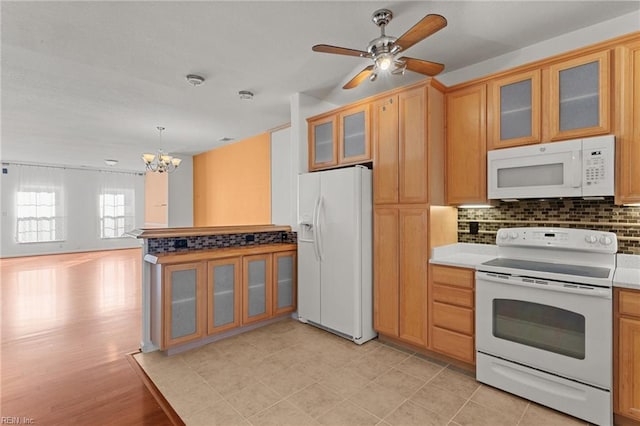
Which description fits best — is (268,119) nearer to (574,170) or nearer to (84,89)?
(84,89)

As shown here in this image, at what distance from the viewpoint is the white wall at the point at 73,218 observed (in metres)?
8.30

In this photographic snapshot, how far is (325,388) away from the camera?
2.32 meters

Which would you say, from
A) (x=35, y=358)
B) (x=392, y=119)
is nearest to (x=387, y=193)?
(x=392, y=119)

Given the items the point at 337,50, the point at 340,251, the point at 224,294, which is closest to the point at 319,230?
the point at 340,251

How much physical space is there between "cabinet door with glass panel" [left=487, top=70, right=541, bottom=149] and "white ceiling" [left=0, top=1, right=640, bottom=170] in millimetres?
433

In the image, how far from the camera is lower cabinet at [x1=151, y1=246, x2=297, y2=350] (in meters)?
2.84

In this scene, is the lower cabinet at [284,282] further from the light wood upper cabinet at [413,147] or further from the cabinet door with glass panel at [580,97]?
the cabinet door with glass panel at [580,97]

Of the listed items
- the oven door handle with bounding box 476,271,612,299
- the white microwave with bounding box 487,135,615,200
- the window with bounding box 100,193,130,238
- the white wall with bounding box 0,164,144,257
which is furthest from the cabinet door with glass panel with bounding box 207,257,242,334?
the white wall with bounding box 0,164,144,257

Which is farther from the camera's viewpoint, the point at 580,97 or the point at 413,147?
the point at 413,147

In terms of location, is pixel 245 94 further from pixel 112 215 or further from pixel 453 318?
pixel 112 215

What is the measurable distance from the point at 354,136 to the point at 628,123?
2075mm

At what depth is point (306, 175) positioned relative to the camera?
3.54 metres

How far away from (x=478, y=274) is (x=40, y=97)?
5233 millimetres

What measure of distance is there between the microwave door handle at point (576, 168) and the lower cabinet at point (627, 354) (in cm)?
73
